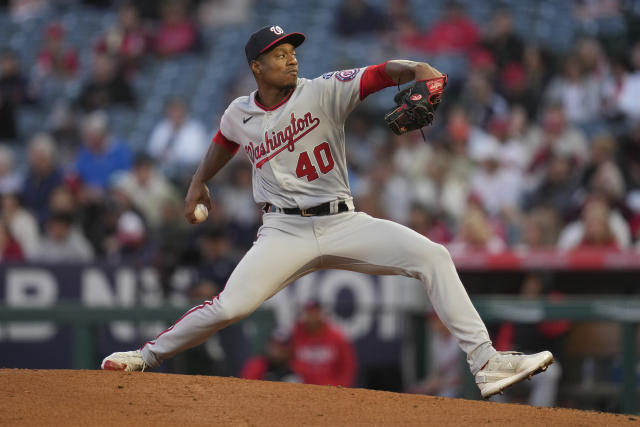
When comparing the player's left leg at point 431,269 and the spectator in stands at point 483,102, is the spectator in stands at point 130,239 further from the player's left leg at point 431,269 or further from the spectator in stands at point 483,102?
the player's left leg at point 431,269

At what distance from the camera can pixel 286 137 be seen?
4.68 m

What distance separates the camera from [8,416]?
4.21 meters

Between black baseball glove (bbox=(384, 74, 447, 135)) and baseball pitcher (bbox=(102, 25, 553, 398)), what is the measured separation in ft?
0.63

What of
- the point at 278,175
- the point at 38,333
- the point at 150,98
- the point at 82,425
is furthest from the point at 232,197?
the point at 82,425

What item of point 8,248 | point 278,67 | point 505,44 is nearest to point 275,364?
point 8,248

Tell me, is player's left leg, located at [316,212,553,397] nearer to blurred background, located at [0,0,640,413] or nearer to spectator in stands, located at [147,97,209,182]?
blurred background, located at [0,0,640,413]

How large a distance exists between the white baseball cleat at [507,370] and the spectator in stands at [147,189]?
Answer: 5583 mm

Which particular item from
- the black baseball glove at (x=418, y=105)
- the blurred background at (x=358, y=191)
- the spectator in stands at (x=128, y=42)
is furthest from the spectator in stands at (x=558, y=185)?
the spectator in stands at (x=128, y=42)

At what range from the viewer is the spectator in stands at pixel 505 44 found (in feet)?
36.5

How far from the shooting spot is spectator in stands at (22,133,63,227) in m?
9.99

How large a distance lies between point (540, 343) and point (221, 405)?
3491 mm

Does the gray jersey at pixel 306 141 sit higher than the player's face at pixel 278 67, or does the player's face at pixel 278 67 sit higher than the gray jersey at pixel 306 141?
the player's face at pixel 278 67

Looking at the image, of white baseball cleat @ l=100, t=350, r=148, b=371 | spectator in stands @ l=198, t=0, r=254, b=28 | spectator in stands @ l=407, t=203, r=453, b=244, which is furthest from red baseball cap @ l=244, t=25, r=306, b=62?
spectator in stands @ l=198, t=0, r=254, b=28

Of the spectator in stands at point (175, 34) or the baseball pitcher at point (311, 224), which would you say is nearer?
the baseball pitcher at point (311, 224)
